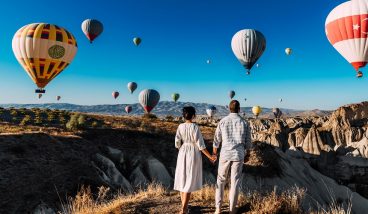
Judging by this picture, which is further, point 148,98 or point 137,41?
point 137,41

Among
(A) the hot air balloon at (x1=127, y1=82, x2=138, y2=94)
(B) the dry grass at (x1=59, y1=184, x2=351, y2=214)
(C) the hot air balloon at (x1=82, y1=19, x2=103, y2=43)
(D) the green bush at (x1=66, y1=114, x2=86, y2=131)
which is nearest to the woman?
(B) the dry grass at (x1=59, y1=184, x2=351, y2=214)

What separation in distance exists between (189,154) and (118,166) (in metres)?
23.6

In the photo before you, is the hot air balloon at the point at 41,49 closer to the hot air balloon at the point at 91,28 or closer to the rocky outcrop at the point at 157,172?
the rocky outcrop at the point at 157,172

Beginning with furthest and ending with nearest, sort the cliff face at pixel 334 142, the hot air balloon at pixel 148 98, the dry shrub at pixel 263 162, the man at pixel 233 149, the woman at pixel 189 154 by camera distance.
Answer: the hot air balloon at pixel 148 98, the cliff face at pixel 334 142, the dry shrub at pixel 263 162, the woman at pixel 189 154, the man at pixel 233 149

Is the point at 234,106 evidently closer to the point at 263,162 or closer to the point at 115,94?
the point at 263,162

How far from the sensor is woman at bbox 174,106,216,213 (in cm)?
832

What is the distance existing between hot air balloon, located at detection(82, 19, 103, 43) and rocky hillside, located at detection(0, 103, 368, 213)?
15.5 meters

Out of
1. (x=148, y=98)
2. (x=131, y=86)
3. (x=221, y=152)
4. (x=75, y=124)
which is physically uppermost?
(x=131, y=86)

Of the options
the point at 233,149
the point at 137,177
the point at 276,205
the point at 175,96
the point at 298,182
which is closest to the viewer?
the point at 233,149

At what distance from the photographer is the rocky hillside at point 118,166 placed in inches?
791

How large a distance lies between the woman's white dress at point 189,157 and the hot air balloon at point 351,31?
25.2 m

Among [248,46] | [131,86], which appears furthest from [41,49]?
[131,86]

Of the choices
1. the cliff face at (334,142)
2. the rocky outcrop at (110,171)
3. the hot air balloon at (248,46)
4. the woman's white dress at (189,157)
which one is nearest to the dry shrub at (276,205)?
the woman's white dress at (189,157)

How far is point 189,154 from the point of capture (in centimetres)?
840
